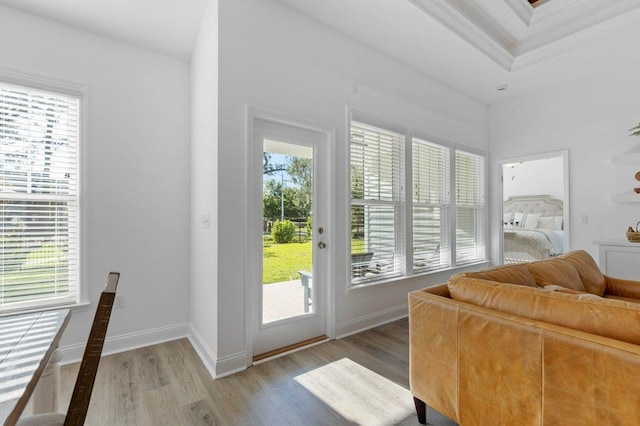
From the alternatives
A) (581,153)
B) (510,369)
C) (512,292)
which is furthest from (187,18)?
(581,153)

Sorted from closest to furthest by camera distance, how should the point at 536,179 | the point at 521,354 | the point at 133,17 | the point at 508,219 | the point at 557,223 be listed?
the point at 521,354 → the point at 133,17 → the point at 557,223 → the point at 536,179 → the point at 508,219

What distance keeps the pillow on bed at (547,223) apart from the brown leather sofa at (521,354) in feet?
20.8

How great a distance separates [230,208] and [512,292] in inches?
75.0

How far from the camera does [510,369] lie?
1.27 m

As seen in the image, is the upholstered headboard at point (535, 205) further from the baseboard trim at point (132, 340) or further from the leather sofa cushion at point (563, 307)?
the baseboard trim at point (132, 340)

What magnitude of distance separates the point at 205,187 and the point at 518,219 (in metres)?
7.72

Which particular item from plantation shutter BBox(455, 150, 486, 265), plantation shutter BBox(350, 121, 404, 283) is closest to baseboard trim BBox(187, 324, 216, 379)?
plantation shutter BBox(350, 121, 404, 283)

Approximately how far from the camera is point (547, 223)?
687 centimetres

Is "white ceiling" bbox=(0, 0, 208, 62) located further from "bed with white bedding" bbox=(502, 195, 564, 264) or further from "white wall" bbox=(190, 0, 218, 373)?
"bed with white bedding" bbox=(502, 195, 564, 264)

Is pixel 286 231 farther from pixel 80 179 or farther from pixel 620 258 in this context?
pixel 620 258

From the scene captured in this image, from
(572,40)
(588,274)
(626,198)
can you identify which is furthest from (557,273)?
(572,40)

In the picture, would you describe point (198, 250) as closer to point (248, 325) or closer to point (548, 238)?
point (248, 325)

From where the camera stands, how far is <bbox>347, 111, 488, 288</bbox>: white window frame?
10.8 feet

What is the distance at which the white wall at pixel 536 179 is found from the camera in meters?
7.10
